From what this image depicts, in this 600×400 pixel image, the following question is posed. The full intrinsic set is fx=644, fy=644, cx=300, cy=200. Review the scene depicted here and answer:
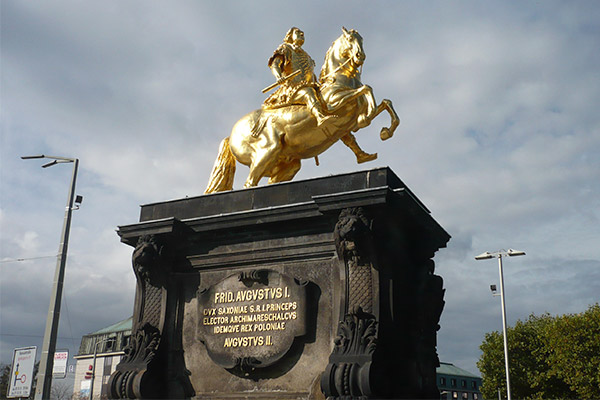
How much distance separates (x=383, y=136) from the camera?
1298 cm

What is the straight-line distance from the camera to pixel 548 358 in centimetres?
3650

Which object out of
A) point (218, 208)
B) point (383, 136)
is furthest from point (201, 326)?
point (383, 136)

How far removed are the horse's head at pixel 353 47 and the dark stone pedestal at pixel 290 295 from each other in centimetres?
355

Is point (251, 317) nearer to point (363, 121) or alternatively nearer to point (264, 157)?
point (264, 157)

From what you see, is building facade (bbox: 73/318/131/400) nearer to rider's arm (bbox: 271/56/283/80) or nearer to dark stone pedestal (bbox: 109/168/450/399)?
rider's arm (bbox: 271/56/283/80)

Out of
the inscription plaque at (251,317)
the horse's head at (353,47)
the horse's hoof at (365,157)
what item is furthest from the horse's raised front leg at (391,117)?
the inscription plaque at (251,317)

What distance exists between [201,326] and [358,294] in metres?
3.08

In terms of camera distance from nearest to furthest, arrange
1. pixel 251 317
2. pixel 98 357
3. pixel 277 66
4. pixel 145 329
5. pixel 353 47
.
A: pixel 251 317 < pixel 145 329 < pixel 353 47 < pixel 277 66 < pixel 98 357

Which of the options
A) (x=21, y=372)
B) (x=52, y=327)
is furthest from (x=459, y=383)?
(x=52, y=327)

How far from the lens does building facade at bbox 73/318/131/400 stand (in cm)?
6912

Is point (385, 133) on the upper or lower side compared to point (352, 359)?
upper

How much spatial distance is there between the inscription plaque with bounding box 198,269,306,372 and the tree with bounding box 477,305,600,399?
2761cm

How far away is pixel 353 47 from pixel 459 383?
10144 centimetres

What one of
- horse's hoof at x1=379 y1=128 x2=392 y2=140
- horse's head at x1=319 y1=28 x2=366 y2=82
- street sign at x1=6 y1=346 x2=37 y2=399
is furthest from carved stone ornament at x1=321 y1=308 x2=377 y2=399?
street sign at x1=6 y1=346 x2=37 y2=399
